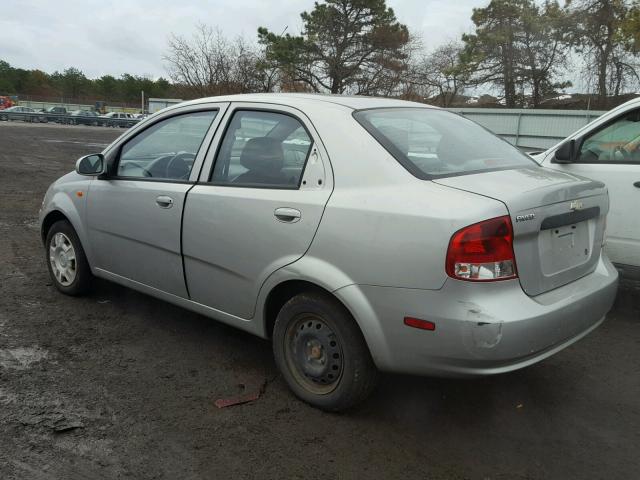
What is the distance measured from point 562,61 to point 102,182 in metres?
33.0

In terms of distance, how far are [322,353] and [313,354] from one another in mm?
69

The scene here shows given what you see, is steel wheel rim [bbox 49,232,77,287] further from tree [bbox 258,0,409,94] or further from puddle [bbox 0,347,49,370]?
tree [bbox 258,0,409,94]

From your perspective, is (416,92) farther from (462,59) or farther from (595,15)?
(595,15)

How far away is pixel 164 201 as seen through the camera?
3680mm

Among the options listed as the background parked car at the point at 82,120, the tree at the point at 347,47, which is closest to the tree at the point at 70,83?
the background parked car at the point at 82,120

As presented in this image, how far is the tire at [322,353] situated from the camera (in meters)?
2.87

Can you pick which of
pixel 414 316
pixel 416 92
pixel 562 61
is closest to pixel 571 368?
pixel 414 316

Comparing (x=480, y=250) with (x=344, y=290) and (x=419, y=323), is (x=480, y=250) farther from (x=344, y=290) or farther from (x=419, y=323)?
(x=344, y=290)

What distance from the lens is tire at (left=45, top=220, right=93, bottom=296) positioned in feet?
15.0

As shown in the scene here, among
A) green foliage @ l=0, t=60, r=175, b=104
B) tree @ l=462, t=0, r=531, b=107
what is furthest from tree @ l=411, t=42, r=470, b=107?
green foliage @ l=0, t=60, r=175, b=104

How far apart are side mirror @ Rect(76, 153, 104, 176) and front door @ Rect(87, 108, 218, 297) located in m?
0.09

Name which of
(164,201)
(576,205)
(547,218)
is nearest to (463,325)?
(547,218)

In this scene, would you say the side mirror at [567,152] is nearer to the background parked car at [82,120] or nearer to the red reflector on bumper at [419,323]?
the red reflector on bumper at [419,323]

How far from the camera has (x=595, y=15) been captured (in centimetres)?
2789
